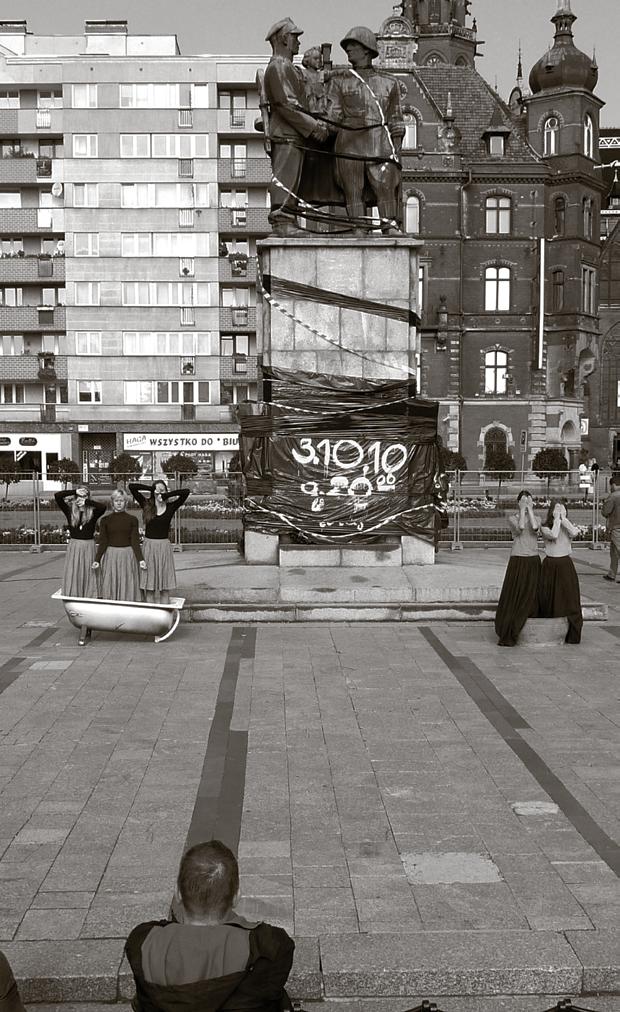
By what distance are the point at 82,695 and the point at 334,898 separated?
196 inches

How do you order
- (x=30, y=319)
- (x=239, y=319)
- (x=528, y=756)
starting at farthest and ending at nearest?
1. (x=239, y=319)
2. (x=30, y=319)
3. (x=528, y=756)

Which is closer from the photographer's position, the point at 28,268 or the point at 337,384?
the point at 337,384

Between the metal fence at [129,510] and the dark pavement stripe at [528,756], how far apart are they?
934 cm

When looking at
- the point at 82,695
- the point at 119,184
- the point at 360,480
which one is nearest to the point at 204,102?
the point at 119,184

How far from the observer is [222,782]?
7.17 meters

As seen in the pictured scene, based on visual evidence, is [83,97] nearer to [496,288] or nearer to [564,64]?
[496,288]

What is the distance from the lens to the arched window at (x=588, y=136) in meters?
59.5

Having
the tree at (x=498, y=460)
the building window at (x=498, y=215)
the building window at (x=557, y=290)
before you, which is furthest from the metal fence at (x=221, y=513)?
the building window at (x=498, y=215)

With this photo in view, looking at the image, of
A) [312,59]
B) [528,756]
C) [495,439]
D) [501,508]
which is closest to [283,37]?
[312,59]

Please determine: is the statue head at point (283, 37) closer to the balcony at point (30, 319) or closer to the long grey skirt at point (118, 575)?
the long grey skirt at point (118, 575)

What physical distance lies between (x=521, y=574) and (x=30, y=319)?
53079mm

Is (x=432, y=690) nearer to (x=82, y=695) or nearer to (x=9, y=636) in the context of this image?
(x=82, y=695)

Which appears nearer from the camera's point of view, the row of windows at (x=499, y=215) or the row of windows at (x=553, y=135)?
the row of windows at (x=499, y=215)

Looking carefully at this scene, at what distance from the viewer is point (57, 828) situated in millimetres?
6254
